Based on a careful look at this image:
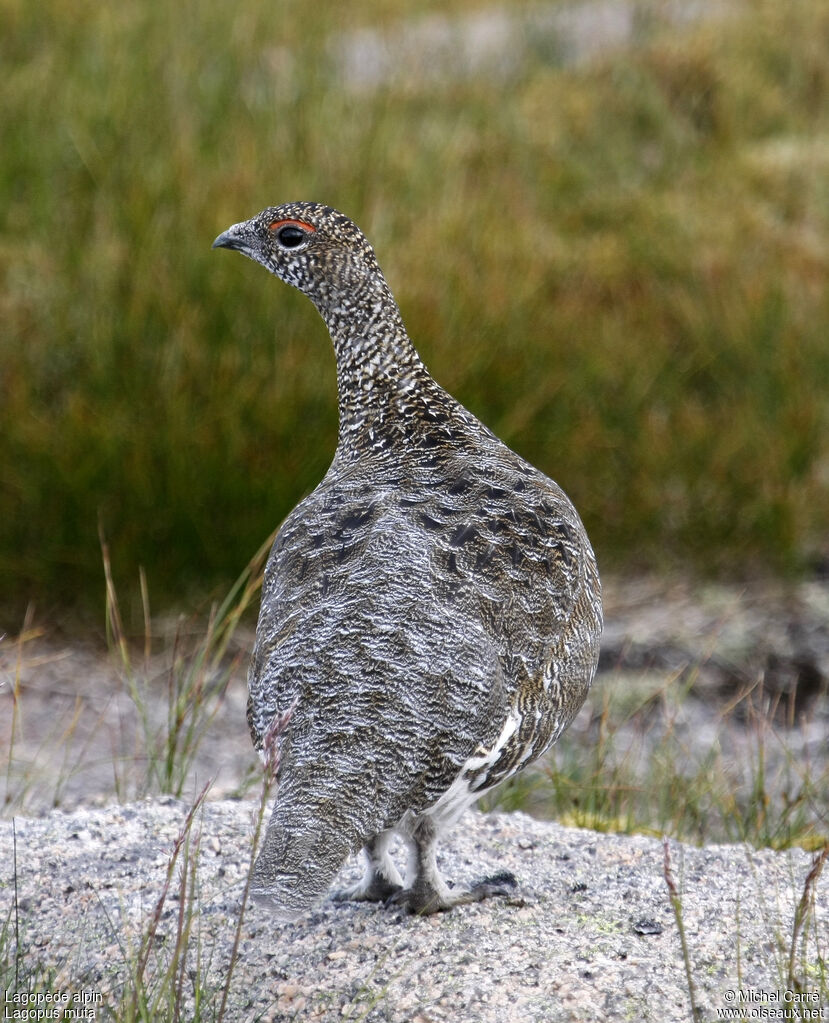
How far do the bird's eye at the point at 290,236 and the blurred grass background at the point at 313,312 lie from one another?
7.15 feet

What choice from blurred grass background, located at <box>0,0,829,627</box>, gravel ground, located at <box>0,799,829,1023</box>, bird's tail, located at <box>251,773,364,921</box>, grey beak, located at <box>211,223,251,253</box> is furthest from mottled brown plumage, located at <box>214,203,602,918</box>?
blurred grass background, located at <box>0,0,829,627</box>

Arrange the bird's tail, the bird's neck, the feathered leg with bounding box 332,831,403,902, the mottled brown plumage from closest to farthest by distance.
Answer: the bird's tail → the mottled brown plumage → the feathered leg with bounding box 332,831,403,902 → the bird's neck

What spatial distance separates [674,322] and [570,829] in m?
5.12

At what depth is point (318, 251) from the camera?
12.5 feet

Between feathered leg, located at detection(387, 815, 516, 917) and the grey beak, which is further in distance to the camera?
the grey beak

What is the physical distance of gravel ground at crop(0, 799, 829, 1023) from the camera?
2.86 meters

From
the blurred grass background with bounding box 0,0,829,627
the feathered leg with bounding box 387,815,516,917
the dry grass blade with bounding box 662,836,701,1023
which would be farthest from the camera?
the blurred grass background with bounding box 0,0,829,627

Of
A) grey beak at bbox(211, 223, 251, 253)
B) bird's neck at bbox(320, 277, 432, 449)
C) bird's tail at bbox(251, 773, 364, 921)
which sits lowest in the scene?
bird's tail at bbox(251, 773, 364, 921)

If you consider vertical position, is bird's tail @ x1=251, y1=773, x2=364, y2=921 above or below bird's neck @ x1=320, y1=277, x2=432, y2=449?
below

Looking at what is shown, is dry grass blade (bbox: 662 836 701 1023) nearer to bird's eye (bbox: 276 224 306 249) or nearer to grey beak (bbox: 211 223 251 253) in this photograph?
bird's eye (bbox: 276 224 306 249)

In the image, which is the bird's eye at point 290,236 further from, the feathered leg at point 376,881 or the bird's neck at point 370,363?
the feathered leg at point 376,881

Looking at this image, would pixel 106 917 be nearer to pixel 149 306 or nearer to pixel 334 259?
pixel 334 259

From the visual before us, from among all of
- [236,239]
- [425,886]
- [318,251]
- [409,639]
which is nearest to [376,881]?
[425,886]

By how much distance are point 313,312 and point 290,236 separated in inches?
112
